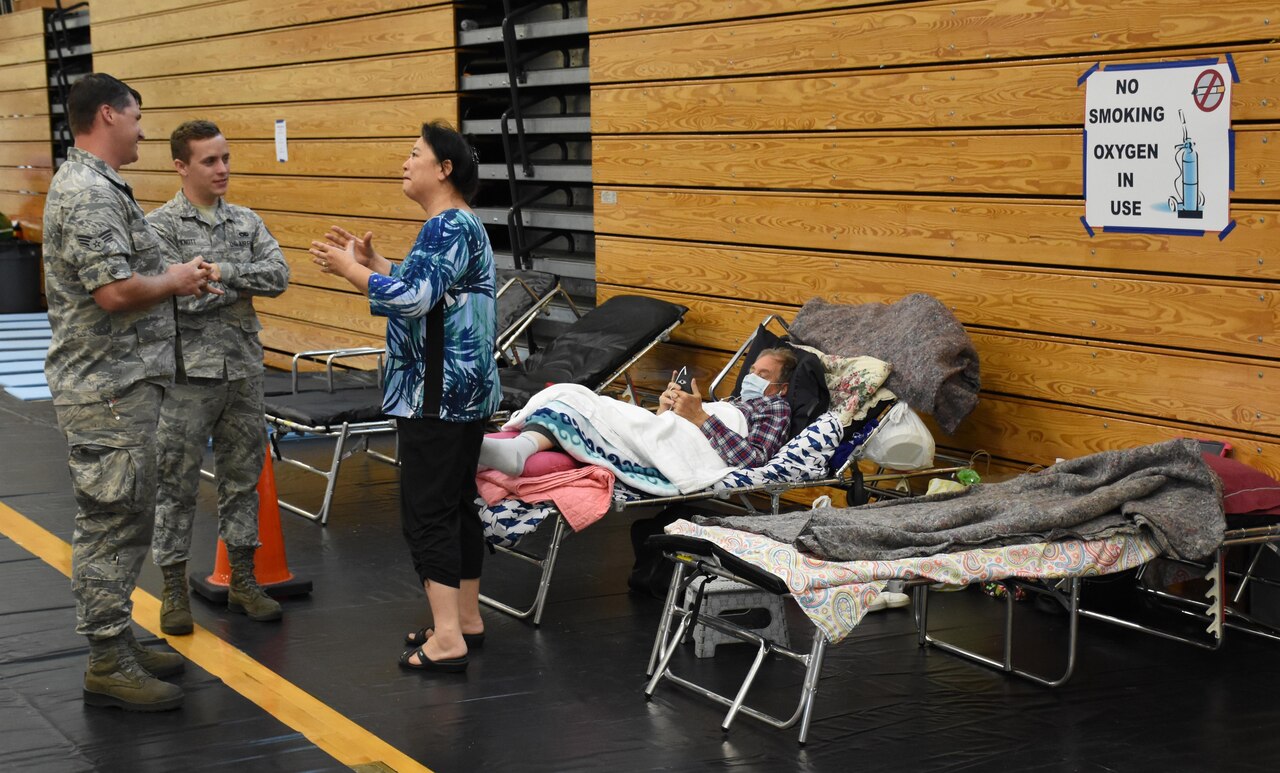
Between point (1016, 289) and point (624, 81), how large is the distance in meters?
2.49

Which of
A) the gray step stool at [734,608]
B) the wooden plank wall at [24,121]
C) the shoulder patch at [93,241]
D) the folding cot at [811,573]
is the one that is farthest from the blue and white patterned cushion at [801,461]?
the wooden plank wall at [24,121]

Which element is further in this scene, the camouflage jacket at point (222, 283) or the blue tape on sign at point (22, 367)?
A: the blue tape on sign at point (22, 367)

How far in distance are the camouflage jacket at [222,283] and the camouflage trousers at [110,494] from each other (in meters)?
0.55

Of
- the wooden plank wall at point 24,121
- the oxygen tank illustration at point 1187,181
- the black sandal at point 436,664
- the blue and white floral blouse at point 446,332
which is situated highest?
the wooden plank wall at point 24,121

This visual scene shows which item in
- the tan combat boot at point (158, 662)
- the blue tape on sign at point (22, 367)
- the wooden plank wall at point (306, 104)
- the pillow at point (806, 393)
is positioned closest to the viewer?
the tan combat boot at point (158, 662)

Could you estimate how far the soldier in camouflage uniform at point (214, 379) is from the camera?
4.66 m

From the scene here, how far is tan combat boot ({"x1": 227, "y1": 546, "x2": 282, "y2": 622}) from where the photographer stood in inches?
192

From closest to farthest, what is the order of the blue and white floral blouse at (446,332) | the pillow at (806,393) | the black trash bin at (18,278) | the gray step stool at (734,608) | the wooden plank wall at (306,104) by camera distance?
the blue and white floral blouse at (446,332) → the gray step stool at (734,608) → the pillow at (806,393) → the wooden plank wall at (306,104) → the black trash bin at (18,278)

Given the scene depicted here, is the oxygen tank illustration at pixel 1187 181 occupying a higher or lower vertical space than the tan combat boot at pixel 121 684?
higher

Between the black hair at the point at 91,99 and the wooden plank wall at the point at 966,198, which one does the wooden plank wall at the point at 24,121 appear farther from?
the black hair at the point at 91,99

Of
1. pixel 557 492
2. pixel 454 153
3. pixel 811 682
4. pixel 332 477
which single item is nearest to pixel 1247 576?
pixel 811 682

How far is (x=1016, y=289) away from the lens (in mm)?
5266

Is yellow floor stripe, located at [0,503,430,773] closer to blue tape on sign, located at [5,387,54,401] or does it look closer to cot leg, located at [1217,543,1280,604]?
cot leg, located at [1217,543,1280,604]

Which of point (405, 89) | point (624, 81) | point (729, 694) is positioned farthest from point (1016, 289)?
point (405, 89)
